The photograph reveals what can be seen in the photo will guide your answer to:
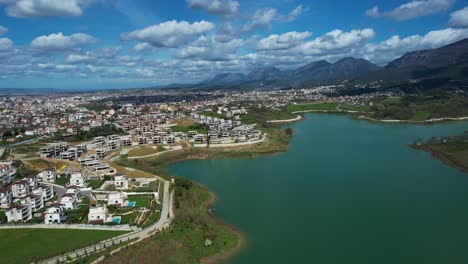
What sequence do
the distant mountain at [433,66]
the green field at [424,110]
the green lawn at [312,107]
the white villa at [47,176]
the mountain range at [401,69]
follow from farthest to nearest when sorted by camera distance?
the mountain range at [401,69]
the distant mountain at [433,66]
the green lawn at [312,107]
the green field at [424,110]
the white villa at [47,176]

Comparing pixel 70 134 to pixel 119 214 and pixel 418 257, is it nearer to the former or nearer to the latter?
pixel 119 214

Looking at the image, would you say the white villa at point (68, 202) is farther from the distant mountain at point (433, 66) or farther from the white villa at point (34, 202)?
the distant mountain at point (433, 66)

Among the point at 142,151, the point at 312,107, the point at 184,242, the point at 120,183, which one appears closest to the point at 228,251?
the point at 184,242

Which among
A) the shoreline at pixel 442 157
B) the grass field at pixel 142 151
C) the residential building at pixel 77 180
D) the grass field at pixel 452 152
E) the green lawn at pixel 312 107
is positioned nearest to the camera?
the residential building at pixel 77 180

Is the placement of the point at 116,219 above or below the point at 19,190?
below

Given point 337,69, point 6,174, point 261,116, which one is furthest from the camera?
point 337,69

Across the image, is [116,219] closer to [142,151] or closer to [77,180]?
[77,180]

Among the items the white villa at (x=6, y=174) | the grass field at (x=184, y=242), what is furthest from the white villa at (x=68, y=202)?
the white villa at (x=6, y=174)

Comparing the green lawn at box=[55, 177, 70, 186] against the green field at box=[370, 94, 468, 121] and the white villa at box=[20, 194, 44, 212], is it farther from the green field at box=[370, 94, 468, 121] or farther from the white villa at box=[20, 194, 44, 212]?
the green field at box=[370, 94, 468, 121]
